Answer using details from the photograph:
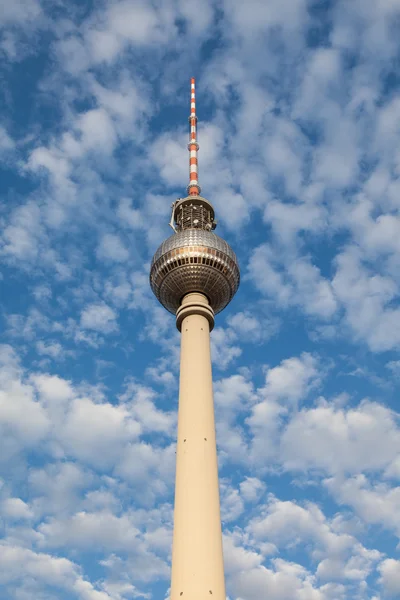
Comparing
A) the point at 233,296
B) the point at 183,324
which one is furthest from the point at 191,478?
the point at 233,296

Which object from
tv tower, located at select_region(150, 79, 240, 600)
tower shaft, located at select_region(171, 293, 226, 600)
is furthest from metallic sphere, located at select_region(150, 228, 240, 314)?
tower shaft, located at select_region(171, 293, 226, 600)

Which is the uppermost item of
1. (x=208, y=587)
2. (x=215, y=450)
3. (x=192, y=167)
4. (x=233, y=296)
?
(x=192, y=167)

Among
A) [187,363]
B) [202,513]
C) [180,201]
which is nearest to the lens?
[202,513]

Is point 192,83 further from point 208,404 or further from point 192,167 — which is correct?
point 208,404

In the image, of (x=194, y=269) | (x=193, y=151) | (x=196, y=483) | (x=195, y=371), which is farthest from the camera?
(x=193, y=151)

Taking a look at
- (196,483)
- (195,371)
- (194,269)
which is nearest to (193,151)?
(194,269)

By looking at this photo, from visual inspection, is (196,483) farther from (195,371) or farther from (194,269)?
(194,269)

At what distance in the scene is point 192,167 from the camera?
79500 mm

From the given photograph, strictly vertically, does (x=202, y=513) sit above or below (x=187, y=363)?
below

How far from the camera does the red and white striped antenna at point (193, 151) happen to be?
7666cm

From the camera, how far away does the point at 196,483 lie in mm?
49031

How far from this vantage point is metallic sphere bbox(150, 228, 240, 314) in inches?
2530

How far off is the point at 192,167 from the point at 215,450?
40.1m

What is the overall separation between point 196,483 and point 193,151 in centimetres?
4644
